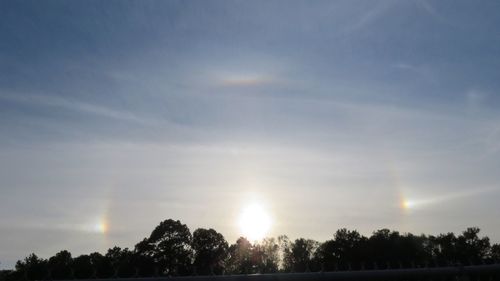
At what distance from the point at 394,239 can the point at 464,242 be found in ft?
86.0

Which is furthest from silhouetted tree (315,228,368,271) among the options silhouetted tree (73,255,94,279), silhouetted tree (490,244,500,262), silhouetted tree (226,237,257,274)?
silhouetted tree (73,255,94,279)

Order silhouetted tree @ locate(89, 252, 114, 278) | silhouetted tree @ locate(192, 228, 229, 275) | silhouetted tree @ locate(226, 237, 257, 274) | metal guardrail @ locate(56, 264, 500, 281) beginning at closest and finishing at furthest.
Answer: metal guardrail @ locate(56, 264, 500, 281)
silhouetted tree @ locate(89, 252, 114, 278)
silhouetted tree @ locate(192, 228, 229, 275)
silhouetted tree @ locate(226, 237, 257, 274)

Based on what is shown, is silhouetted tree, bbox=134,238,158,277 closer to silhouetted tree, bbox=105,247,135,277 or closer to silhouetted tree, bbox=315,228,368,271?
silhouetted tree, bbox=105,247,135,277

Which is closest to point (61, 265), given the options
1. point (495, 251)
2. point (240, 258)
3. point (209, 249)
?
point (209, 249)

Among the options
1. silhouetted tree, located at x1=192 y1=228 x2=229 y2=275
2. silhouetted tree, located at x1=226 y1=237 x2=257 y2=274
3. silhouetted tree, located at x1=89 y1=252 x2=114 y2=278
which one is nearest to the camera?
silhouetted tree, located at x1=89 y1=252 x2=114 y2=278

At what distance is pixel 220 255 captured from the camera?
5261 inches

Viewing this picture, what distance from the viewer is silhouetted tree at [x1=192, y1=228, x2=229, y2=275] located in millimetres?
129000

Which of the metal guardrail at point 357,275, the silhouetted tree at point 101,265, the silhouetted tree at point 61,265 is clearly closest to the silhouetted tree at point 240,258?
the silhouetted tree at point 101,265

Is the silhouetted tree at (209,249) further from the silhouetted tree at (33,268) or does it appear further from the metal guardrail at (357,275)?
the metal guardrail at (357,275)

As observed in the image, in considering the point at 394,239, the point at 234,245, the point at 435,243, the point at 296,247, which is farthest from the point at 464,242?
the point at 234,245

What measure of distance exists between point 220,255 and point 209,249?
12.8 ft

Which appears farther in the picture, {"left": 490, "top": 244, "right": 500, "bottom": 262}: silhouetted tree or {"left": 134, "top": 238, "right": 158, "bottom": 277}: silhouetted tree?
{"left": 490, "top": 244, "right": 500, "bottom": 262}: silhouetted tree

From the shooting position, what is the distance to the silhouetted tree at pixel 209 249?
423ft

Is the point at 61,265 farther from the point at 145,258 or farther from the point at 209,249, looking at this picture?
the point at 209,249
